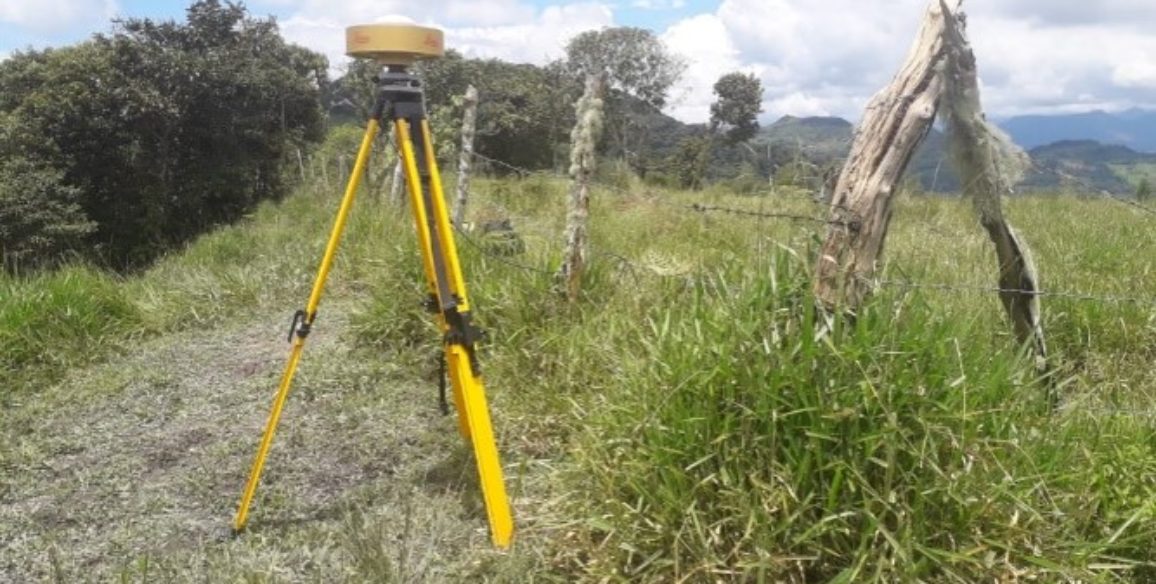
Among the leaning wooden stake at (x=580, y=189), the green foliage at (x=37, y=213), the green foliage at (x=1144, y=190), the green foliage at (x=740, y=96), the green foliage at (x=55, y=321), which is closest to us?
the leaning wooden stake at (x=580, y=189)

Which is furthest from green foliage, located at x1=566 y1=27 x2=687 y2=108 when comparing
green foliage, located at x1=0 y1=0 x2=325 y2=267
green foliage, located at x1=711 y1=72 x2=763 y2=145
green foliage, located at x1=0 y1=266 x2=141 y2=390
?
green foliage, located at x1=0 y1=266 x2=141 y2=390

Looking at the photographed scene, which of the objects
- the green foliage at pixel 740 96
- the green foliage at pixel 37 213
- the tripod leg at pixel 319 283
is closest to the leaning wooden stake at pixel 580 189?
the tripod leg at pixel 319 283

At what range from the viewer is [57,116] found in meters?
23.8

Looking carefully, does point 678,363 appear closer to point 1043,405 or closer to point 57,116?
point 1043,405

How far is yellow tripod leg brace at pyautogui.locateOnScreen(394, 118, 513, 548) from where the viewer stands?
108 inches

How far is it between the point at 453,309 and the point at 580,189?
158 cm

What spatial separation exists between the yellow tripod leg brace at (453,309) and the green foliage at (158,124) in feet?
73.5

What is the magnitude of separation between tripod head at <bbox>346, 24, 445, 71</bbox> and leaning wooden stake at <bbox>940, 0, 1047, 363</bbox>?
1.66 meters

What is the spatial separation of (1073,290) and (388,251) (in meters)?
3.87

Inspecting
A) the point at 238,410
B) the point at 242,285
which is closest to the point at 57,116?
the point at 242,285

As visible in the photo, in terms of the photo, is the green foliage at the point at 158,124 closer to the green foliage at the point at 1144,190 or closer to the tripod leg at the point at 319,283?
the green foliage at the point at 1144,190

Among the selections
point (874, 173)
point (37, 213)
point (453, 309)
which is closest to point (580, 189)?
point (453, 309)

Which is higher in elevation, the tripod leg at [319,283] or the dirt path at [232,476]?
the tripod leg at [319,283]

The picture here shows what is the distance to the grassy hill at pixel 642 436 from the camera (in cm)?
237
